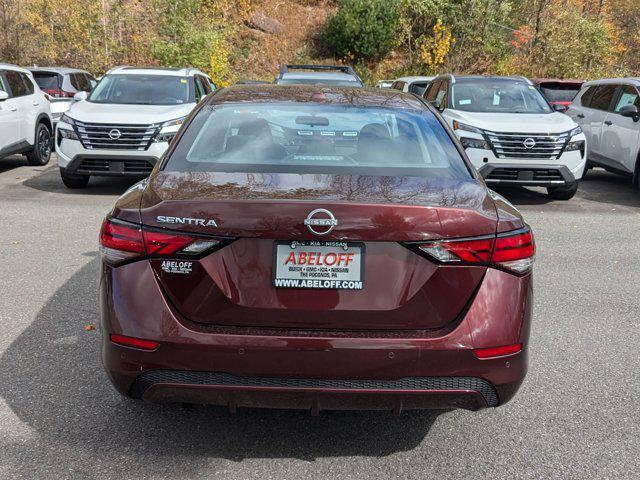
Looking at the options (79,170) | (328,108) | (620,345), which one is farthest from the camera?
(79,170)

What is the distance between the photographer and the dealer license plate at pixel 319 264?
2.79 meters

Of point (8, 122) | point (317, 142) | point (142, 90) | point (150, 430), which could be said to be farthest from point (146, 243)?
point (8, 122)

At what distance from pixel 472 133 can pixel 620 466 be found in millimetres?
7584

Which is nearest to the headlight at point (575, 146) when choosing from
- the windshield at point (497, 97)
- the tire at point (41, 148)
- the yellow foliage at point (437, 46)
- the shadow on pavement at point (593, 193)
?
the shadow on pavement at point (593, 193)

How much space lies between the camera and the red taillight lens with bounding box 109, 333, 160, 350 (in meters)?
2.86

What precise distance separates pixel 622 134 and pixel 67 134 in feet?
29.2

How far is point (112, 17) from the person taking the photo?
89.8 feet

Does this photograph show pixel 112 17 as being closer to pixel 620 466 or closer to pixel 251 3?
pixel 251 3

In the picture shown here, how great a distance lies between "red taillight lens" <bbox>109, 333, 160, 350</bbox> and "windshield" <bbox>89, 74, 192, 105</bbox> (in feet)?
29.3

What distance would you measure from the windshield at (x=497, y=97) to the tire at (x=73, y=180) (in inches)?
236

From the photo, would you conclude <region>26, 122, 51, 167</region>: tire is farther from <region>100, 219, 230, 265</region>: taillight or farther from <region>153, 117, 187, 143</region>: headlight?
<region>100, 219, 230, 265</region>: taillight

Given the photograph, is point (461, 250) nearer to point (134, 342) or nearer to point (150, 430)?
point (134, 342)

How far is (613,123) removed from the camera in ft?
39.3

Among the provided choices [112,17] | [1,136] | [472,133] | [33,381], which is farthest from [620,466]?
[112,17]
